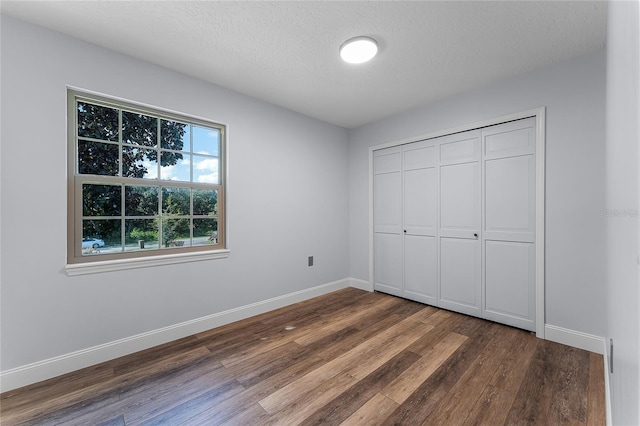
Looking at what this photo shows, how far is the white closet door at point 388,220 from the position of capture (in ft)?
12.8

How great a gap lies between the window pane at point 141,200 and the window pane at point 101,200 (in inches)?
2.6

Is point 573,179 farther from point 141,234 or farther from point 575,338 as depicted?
point 141,234

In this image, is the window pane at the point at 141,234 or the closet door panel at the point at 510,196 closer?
the window pane at the point at 141,234

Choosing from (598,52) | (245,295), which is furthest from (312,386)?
(598,52)

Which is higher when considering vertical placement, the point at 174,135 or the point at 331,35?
the point at 331,35

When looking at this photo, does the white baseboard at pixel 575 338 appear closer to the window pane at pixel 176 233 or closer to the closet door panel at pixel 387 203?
the closet door panel at pixel 387 203

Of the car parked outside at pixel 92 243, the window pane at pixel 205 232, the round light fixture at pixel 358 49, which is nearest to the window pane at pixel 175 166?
the window pane at pixel 205 232

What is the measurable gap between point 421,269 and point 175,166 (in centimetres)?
321

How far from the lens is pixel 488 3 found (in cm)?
185

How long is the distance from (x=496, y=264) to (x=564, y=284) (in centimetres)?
57

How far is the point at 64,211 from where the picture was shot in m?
2.13

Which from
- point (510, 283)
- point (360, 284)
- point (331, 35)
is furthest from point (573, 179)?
point (360, 284)

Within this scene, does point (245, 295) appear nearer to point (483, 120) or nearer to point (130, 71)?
point (130, 71)

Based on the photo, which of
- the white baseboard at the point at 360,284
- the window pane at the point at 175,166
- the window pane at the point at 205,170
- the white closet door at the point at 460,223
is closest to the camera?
the window pane at the point at 175,166
